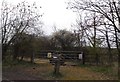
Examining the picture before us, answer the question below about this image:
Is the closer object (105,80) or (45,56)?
(105,80)

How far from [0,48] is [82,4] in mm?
11688

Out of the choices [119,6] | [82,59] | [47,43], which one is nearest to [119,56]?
[119,6]

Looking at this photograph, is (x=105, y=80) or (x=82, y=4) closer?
(x=105, y=80)

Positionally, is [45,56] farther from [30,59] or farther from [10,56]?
[10,56]

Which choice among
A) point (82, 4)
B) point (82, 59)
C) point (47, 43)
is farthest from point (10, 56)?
point (47, 43)

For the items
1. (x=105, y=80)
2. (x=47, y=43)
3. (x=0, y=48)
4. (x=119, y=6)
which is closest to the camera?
(x=105, y=80)

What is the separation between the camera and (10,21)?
113 ft

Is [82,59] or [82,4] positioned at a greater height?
[82,4]

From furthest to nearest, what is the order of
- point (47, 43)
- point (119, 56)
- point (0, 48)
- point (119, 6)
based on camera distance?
point (47, 43) → point (0, 48) → point (119, 56) → point (119, 6)

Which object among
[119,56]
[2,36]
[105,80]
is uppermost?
[2,36]

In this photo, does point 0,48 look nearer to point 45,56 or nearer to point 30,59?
point 30,59

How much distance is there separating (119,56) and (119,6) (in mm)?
4212

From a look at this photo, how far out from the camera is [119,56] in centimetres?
2478

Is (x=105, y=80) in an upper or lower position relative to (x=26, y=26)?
lower
